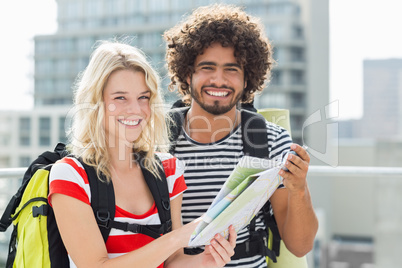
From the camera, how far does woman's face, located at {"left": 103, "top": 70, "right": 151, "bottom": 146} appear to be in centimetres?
162

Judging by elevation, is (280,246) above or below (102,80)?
below

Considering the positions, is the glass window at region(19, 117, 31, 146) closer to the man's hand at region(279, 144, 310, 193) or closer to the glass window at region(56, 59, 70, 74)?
the glass window at region(56, 59, 70, 74)

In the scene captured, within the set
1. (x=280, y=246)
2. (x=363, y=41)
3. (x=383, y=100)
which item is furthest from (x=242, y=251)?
(x=383, y=100)

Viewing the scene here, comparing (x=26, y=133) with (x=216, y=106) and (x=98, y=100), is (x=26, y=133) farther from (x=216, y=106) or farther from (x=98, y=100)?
(x=98, y=100)

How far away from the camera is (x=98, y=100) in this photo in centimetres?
161

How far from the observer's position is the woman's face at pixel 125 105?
5.32 ft

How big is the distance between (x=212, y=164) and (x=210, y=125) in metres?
0.21

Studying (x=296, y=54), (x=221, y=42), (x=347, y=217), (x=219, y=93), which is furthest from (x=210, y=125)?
(x=347, y=217)

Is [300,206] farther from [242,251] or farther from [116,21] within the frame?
[116,21]

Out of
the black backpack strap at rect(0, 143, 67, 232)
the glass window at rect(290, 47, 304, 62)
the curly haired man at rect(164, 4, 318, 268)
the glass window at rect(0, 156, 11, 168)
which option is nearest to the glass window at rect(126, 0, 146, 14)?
the glass window at rect(290, 47, 304, 62)

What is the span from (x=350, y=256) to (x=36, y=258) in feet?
161

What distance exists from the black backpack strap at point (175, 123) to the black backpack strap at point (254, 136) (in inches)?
12.1

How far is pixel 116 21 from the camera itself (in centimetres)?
6119

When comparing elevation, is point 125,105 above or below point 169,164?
above
